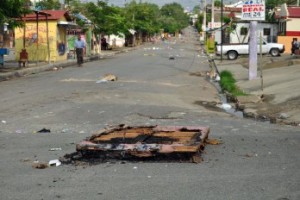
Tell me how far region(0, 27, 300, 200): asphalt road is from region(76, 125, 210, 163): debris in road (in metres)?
0.18

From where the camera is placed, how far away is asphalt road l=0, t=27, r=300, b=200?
20.8 feet

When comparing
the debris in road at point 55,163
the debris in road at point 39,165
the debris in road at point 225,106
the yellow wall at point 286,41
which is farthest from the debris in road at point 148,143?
the yellow wall at point 286,41

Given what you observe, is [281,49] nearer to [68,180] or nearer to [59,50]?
[59,50]

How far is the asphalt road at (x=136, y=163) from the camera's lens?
6.34 metres

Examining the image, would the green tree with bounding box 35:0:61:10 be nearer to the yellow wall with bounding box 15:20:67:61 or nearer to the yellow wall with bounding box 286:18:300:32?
the yellow wall with bounding box 15:20:67:61

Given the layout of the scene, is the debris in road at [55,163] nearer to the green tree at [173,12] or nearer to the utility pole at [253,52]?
the utility pole at [253,52]

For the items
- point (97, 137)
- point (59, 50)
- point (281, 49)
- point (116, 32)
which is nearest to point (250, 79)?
point (97, 137)

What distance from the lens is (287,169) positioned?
7.37 meters

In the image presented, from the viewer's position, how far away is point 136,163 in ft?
25.3

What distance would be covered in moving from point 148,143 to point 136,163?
0.71 metres

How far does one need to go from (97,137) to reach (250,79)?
49.4 feet

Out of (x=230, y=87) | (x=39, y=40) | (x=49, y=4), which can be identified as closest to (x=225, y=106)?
(x=230, y=87)

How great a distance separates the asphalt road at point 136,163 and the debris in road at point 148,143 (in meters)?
0.18

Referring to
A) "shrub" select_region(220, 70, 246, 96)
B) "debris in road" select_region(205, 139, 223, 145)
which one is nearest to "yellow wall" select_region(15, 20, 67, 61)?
"shrub" select_region(220, 70, 246, 96)
